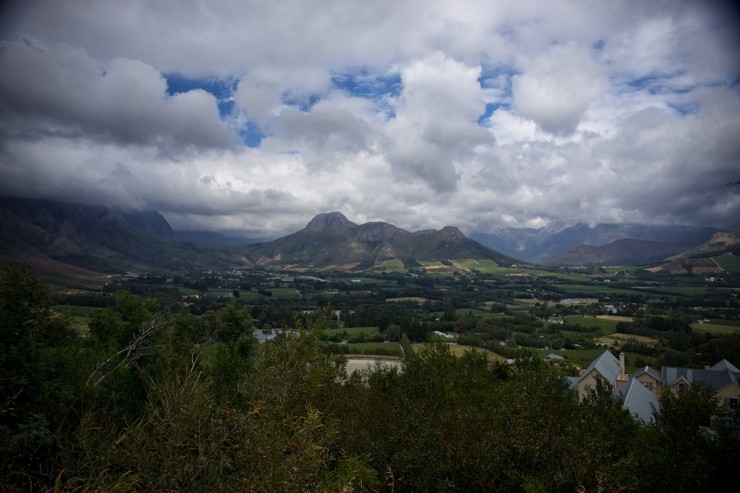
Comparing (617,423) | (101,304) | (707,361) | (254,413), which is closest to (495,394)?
(617,423)

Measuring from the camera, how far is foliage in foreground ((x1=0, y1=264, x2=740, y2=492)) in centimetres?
498

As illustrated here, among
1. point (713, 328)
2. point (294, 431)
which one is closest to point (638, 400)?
point (294, 431)

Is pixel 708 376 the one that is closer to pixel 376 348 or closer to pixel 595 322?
pixel 376 348

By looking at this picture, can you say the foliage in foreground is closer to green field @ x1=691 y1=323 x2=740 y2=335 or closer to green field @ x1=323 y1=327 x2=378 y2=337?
green field @ x1=323 y1=327 x2=378 y2=337

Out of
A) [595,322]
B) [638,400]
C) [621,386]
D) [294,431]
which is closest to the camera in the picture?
[294,431]

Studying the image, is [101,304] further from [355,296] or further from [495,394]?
[495,394]

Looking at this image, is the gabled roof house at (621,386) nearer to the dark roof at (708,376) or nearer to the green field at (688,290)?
the dark roof at (708,376)

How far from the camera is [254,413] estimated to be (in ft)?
17.1

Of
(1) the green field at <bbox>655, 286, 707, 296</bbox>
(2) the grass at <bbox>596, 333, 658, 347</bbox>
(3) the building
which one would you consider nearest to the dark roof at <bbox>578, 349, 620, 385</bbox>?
(3) the building

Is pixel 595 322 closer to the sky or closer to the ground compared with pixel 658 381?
closer to the ground

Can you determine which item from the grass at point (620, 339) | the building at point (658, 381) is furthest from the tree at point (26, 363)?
the grass at point (620, 339)

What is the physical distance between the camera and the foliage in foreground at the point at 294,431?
4.98 meters

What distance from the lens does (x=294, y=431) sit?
19.0ft

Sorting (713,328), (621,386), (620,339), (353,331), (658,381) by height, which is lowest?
(353,331)
